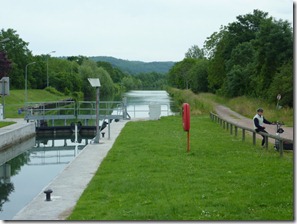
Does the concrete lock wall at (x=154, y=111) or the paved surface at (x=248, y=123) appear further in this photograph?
the concrete lock wall at (x=154, y=111)

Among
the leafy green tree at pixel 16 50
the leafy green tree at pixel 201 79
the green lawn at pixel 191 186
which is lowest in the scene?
the green lawn at pixel 191 186

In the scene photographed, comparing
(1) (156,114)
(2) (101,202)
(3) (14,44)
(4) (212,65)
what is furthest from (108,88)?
(2) (101,202)

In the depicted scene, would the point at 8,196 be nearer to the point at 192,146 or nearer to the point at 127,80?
the point at 192,146

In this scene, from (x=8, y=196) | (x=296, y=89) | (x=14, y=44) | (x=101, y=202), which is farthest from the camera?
(x=14, y=44)

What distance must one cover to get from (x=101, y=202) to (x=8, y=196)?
6610 millimetres

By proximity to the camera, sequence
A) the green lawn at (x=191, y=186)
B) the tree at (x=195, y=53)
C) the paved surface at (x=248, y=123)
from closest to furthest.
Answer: the green lawn at (x=191, y=186), the paved surface at (x=248, y=123), the tree at (x=195, y=53)

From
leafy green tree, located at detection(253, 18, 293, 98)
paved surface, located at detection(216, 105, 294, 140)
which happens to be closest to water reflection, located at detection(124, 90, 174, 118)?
paved surface, located at detection(216, 105, 294, 140)

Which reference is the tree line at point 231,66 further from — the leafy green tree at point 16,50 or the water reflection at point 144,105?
the water reflection at point 144,105

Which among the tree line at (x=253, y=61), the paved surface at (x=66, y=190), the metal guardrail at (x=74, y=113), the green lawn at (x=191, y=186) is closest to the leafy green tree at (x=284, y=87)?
the tree line at (x=253, y=61)

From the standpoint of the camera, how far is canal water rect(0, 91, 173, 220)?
14312 mm

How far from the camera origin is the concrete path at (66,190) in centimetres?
855

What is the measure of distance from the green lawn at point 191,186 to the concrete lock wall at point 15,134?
30.6 feet

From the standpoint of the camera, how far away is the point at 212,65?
68.0 metres

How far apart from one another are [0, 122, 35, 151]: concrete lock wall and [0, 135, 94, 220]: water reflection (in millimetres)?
287
